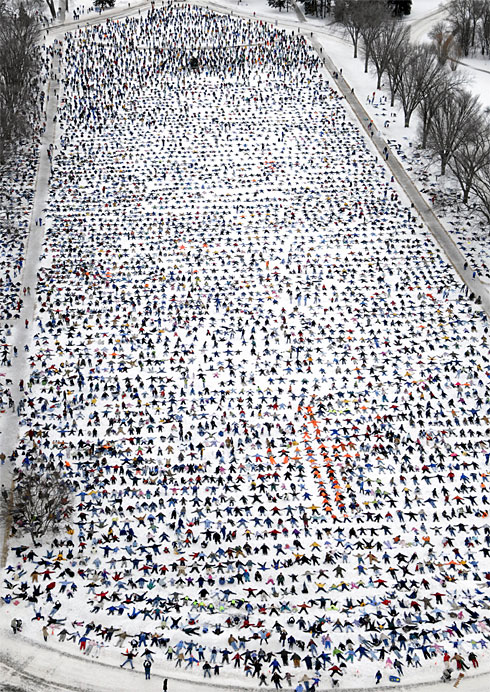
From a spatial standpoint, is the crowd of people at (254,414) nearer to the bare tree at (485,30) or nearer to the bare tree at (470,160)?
the bare tree at (470,160)

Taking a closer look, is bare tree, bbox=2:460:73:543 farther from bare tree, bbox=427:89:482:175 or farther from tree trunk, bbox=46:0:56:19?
tree trunk, bbox=46:0:56:19

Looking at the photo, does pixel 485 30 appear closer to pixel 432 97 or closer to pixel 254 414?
pixel 432 97

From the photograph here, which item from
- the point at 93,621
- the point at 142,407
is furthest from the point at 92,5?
the point at 93,621

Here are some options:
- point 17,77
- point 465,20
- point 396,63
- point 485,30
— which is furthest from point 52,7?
point 485,30

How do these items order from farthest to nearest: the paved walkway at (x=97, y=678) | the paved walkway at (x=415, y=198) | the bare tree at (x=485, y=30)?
the bare tree at (x=485, y=30) → the paved walkway at (x=415, y=198) → the paved walkway at (x=97, y=678)

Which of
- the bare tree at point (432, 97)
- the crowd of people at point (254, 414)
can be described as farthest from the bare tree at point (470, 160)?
the crowd of people at point (254, 414)
